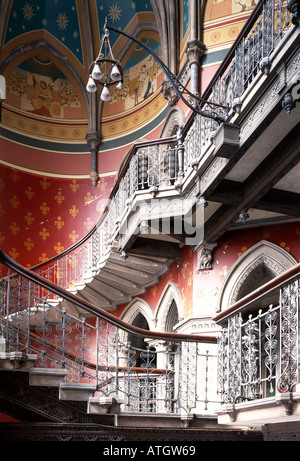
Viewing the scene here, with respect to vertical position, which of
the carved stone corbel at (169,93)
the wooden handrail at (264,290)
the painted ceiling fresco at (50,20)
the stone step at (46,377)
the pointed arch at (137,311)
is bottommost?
the stone step at (46,377)

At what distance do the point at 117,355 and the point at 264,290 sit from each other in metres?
1.98

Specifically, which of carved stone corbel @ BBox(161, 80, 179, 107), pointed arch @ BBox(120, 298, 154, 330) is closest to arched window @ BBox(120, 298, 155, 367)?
pointed arch @ BBox(120, 298, 154, 330)

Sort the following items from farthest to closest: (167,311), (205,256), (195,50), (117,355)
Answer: (167,311) → (195,50) → (205,256) → (117,355)

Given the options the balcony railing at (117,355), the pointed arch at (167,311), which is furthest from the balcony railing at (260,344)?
the pointed arch at (167,311)

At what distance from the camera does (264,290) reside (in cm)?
561

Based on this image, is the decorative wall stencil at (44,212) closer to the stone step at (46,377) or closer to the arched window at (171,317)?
the arched window at (171,317)

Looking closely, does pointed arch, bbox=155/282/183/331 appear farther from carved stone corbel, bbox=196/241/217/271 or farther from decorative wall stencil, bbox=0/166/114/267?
decorative wall stencil, bbox=0/166/114/267

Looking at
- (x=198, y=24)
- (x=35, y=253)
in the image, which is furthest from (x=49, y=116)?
(x=198, y=24)

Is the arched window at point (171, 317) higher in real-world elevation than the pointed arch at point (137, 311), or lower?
lower

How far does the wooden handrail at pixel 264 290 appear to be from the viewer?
204 inches

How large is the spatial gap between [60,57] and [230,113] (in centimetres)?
936

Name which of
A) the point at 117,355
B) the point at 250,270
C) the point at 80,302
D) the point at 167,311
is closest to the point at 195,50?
the point at 250,270

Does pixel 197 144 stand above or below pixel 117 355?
above

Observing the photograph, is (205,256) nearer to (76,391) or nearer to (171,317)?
(171,317)
